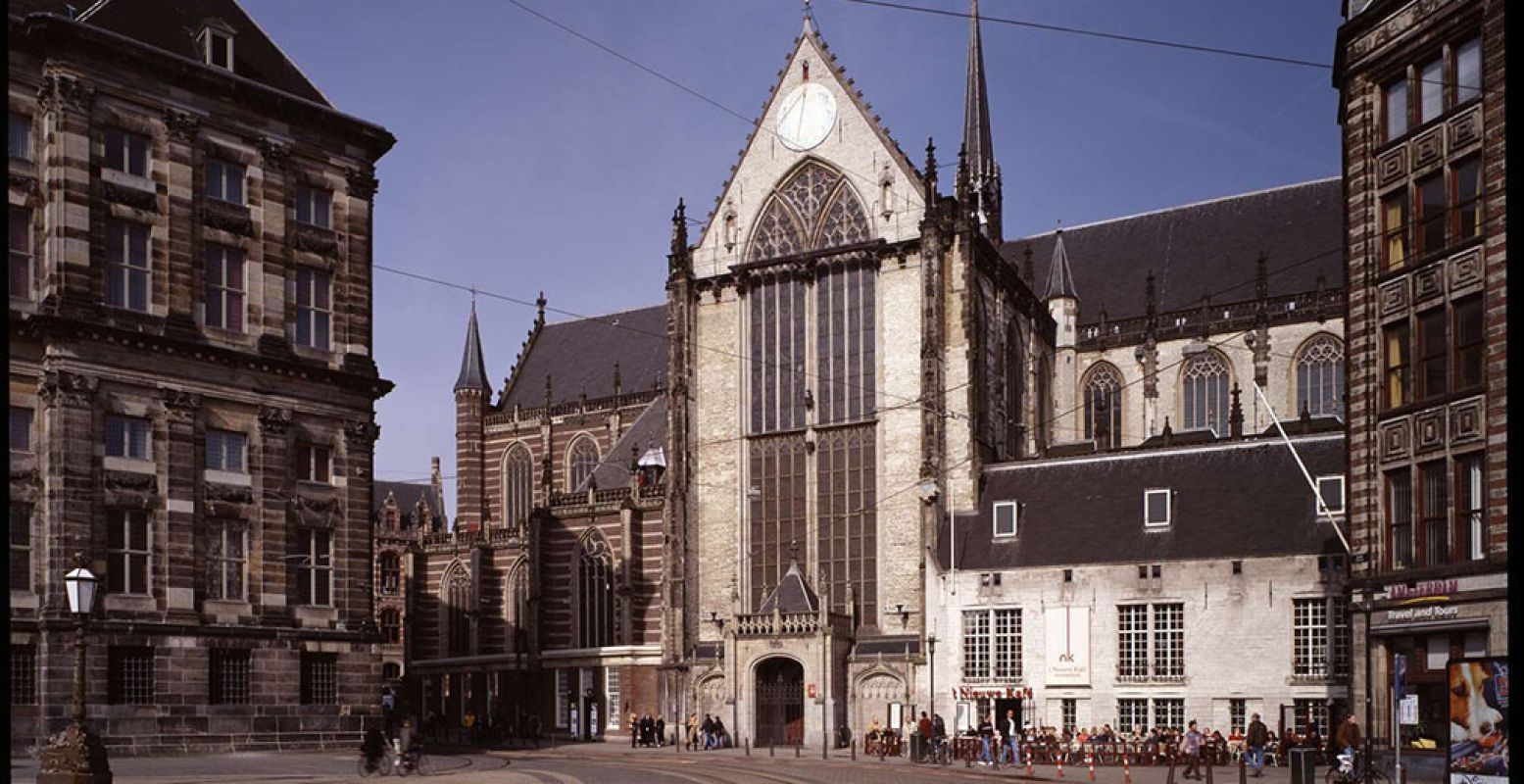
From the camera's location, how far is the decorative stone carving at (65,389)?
36938mm

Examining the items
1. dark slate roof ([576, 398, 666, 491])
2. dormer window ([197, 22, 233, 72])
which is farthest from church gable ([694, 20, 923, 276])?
dormer window ([197, 22, 233, 72])

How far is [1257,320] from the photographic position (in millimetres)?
64750

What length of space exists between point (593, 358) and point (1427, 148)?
57.4 meters

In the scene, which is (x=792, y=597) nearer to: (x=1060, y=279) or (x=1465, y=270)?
(x=1060, y=279)

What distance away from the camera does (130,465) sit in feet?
126

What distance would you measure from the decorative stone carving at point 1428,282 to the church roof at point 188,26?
1104 inches

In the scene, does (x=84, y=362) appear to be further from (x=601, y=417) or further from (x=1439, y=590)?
(x=601, y=417)

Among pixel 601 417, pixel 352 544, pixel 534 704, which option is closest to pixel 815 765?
pixel 352 544

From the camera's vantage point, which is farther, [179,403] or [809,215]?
[809,215]

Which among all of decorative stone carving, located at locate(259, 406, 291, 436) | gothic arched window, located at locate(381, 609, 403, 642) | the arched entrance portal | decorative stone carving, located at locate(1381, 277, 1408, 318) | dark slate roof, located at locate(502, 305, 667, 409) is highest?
dark slate roof, located at locate(502, 305, 667, 409)

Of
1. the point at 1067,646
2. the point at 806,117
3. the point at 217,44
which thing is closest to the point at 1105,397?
the point at 806,117

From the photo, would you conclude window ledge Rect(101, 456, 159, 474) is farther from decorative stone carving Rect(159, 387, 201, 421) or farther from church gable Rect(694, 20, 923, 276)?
church gable Rect(694, 20, 923, 276)

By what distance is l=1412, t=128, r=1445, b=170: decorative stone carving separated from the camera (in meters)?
30.1

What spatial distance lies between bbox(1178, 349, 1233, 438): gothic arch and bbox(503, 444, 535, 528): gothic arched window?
32248mm
